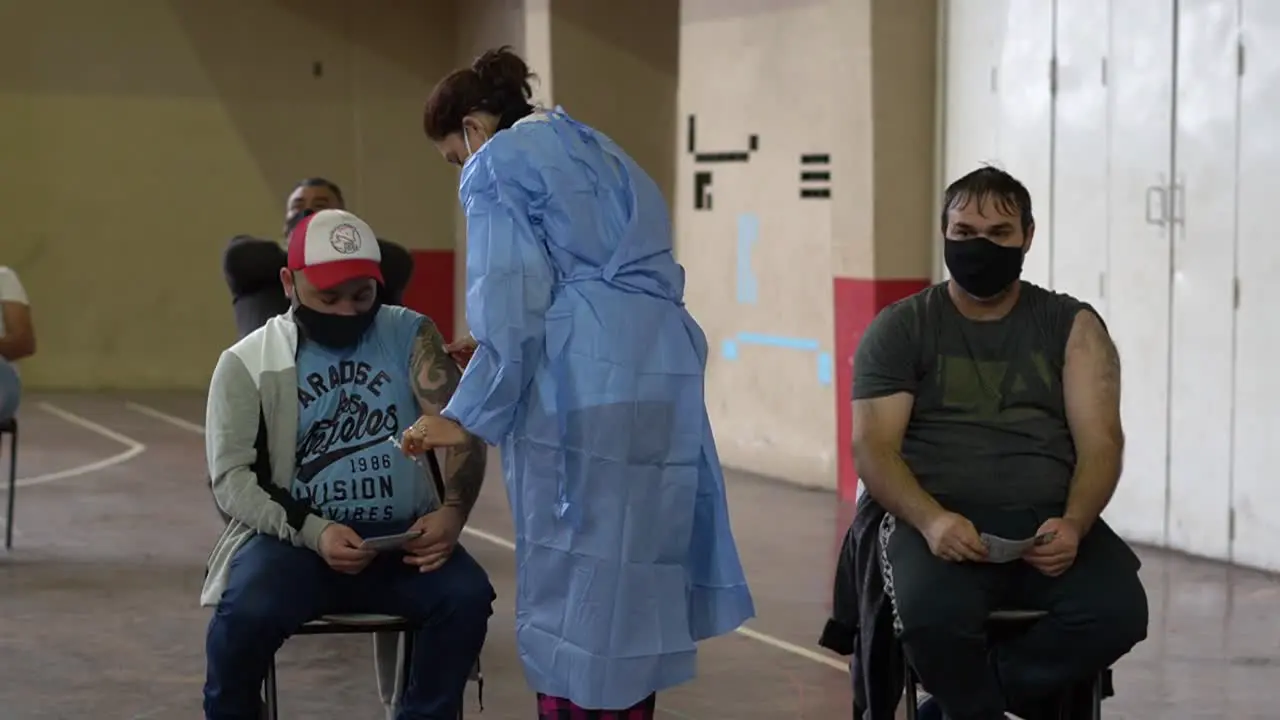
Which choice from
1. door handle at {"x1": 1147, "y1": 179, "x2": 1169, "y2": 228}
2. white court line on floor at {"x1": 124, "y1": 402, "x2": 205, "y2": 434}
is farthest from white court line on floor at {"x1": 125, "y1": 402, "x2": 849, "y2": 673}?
door handle at {"x1": 1147, "y1": 179, "x2": 1169, "y2": 228}

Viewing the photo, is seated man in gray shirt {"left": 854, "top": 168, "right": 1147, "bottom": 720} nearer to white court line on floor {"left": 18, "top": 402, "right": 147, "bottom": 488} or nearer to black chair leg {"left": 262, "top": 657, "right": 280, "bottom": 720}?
black chair leg {"left": 262, "top": 657, "right": 280, "bottom": 720}

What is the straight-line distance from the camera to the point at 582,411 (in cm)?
356

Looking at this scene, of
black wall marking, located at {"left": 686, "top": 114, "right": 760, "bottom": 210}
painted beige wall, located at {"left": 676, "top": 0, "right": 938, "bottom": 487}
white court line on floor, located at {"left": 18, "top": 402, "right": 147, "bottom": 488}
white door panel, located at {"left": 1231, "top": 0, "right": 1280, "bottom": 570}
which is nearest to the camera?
white door panel, located at {"left": 1231, "top": 0, "right": 1280, "bottom": 570}

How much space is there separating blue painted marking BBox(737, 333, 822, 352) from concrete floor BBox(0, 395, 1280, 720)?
727 mm

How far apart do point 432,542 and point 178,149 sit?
10.8m

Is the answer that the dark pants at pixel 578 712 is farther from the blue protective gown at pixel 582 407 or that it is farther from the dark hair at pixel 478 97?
the dark hair at pixel 478 97

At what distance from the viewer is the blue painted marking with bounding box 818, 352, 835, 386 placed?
9.30m

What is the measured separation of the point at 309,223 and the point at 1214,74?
A: 4.33 meters

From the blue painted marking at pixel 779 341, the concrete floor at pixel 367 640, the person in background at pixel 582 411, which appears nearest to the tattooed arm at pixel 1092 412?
the person in background at pixel 582 411

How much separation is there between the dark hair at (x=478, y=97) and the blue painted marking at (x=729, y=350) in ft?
20.9

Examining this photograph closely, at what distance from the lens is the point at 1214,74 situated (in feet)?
23.9

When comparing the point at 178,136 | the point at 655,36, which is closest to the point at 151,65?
the point at 178,136

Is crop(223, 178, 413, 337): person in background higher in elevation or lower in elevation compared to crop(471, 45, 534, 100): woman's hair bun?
lower

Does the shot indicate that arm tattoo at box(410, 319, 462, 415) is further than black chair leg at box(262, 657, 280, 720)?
Yes
